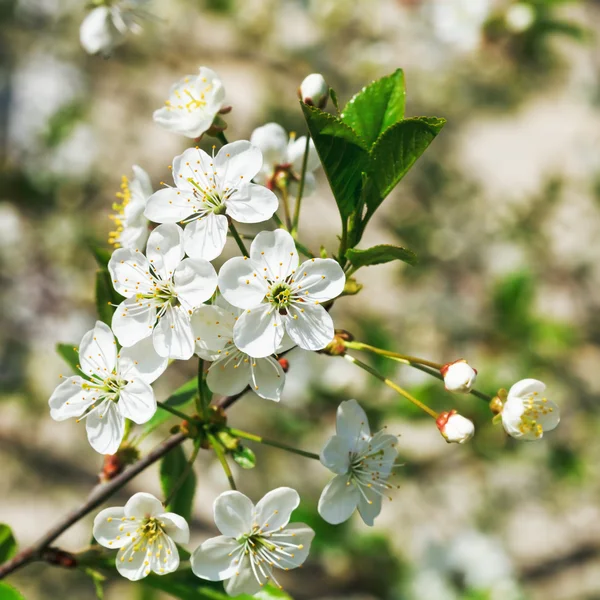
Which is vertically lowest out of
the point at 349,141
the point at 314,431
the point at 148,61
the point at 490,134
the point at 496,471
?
the point at 496,471

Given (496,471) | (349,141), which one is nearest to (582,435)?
(496,471)

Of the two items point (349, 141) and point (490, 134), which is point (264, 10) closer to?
point (490, 134)

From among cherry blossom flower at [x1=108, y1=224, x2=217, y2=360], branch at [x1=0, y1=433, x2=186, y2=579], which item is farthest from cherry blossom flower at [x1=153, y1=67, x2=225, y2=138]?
branch at [x1=0, y1=433, x2=186, y2=579]

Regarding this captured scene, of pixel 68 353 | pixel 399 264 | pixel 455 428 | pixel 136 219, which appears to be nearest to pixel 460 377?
pixel 455 428

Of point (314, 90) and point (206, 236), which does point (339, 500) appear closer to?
Result: point (206, 236)

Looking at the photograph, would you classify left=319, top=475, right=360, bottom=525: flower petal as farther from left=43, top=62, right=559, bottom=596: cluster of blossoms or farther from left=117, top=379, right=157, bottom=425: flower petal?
left=117, top=379, right=157, bottom=425: flower petal

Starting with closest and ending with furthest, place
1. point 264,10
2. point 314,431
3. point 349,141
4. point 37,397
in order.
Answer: point 349,141 → point 314,431 → point 37,397 → point 264,10

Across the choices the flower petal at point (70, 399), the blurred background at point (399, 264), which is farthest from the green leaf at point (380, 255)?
the blurred background at point (399, 264)
